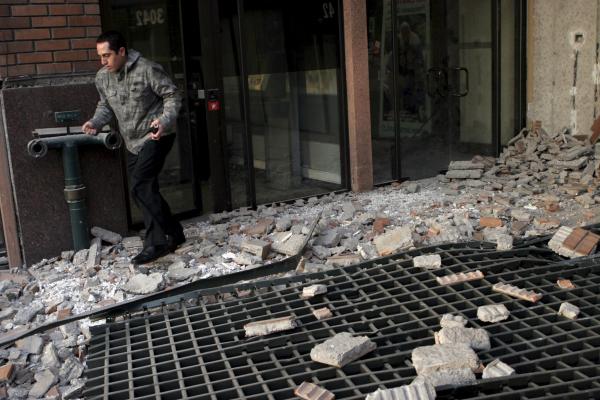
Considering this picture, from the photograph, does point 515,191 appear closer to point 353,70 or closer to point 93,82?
point 353,70

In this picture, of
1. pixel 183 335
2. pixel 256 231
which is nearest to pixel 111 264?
pixel 256 231

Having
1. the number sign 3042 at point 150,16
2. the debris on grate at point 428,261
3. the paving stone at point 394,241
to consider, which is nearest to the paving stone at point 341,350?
the debris on grate at point 428,261

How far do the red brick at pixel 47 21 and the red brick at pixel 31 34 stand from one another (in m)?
0.05

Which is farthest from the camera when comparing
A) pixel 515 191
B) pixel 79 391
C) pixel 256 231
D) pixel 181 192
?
pixel 515 191

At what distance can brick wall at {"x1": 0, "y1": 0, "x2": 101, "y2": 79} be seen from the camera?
6.58 meters

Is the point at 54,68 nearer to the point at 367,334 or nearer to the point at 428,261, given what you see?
the point at 428,261

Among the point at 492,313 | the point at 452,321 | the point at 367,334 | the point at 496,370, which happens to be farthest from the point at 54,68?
the point at 496,370

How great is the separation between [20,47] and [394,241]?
11.8 feet

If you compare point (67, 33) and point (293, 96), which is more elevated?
point (67, 33)

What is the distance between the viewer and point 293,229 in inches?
277

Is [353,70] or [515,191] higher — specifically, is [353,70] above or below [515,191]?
above

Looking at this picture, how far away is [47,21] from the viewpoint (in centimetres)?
674

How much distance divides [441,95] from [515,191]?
195 centimetres

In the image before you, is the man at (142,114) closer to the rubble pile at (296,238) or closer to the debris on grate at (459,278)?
the rubble pile at (296,238)
